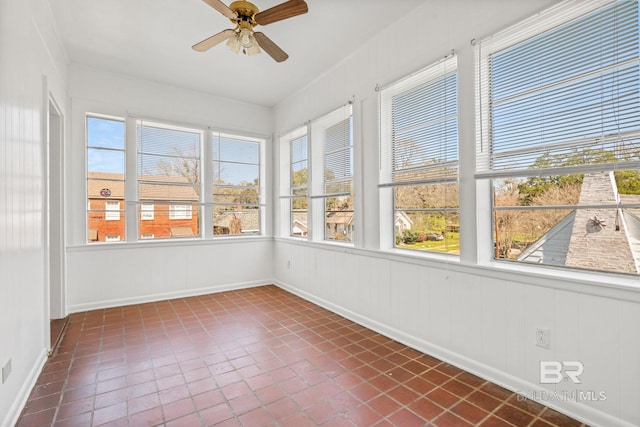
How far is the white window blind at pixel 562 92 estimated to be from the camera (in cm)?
178

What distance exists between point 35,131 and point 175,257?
2.46 meters

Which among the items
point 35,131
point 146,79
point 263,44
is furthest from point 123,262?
point 263,44

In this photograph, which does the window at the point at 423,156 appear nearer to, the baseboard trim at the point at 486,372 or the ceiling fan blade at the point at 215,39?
the baseboard trim at the point at 486,372

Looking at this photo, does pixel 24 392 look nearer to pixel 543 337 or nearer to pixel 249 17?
pixel 249 17

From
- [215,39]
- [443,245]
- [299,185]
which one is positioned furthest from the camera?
[299,185]

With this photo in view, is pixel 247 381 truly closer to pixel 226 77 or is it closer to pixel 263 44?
pixel 263 44

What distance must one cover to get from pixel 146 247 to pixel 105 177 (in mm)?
1053

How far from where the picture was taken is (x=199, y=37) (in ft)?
10.7

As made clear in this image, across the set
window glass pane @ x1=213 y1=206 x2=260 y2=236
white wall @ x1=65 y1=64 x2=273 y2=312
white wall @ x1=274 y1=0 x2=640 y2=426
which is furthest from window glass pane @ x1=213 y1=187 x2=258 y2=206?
white wall @ x1=274 y1=0 x2=640 y2=426

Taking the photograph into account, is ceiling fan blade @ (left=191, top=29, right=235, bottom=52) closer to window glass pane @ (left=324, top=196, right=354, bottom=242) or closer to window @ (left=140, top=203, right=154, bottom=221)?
window glass pane @ (left=324, top=196, right=354, bottom=242)

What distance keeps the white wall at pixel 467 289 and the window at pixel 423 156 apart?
0.13 meters

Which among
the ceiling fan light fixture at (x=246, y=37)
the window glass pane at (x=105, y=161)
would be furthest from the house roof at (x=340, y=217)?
the window glass pane at (x=105, y=161)

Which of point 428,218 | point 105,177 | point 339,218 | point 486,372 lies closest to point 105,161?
point 105,177

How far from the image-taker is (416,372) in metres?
2.44
